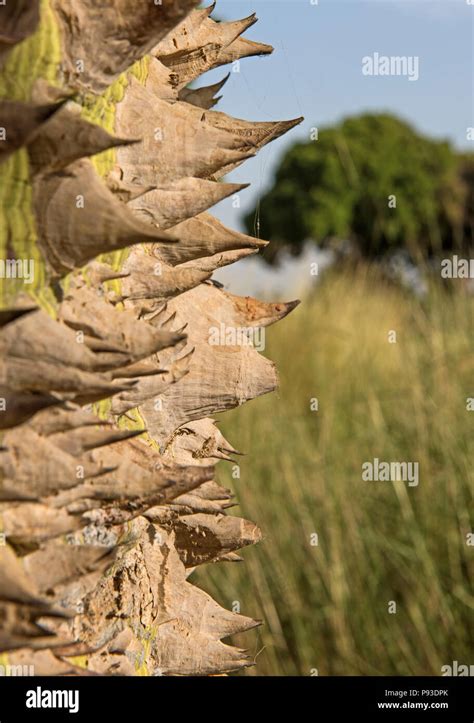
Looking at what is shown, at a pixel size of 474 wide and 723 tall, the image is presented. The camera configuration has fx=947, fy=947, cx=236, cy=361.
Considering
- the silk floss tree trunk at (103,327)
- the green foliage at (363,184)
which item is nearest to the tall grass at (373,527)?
the silk floss tree trunk at (103,327)

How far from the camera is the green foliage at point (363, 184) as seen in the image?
1133 centimetres

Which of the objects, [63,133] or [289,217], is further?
[289,217]

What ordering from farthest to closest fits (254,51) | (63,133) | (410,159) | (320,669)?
(410,159), (320,669), (254,51), (63,133)

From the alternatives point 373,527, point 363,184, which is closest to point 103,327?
point 373,527

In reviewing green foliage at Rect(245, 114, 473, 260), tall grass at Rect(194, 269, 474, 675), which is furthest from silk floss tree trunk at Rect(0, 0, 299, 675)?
green foliage at Rect(245, 114, 473, 260)

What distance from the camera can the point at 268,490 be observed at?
3533mm

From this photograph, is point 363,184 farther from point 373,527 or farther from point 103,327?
point 103,327

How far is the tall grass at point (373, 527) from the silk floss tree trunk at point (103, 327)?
2109 millimetres

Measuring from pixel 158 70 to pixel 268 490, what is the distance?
9.93 ft

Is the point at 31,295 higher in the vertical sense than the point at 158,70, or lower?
lower

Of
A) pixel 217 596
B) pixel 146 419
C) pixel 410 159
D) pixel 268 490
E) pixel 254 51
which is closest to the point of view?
pixel 146 419
